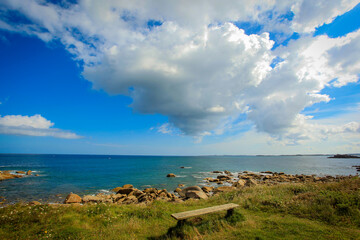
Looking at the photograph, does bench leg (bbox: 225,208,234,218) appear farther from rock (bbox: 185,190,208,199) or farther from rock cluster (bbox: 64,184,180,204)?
rock cluster (bbox: 64,184,180,204)

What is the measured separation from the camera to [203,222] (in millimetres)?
7898

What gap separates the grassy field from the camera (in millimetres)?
6438

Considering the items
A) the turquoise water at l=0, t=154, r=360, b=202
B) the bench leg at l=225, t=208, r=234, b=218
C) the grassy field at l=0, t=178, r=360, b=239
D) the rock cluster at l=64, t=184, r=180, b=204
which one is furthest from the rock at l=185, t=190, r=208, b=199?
the bench leg at l=225, t=208, r=234, b=218

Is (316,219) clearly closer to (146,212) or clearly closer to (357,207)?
(357,207)

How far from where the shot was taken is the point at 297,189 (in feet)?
41.0

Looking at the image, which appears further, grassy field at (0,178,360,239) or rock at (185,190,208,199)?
rock at (185,190,208,199)

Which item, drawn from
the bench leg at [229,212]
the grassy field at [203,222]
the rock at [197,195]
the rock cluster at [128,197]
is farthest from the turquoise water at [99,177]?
the bench leg at [229,212]

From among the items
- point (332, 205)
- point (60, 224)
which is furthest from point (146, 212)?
point (332, 205)

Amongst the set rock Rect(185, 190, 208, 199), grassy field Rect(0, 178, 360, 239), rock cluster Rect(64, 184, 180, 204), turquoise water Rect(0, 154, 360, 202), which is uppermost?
grassy field Rect(0, 178, 360, 239)

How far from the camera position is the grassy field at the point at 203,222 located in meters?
6.44

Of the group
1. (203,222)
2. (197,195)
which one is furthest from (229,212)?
(197,195)

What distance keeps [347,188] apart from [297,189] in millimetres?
2794

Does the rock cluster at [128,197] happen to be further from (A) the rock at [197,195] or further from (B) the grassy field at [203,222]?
(B) the grassy field at [203,222]

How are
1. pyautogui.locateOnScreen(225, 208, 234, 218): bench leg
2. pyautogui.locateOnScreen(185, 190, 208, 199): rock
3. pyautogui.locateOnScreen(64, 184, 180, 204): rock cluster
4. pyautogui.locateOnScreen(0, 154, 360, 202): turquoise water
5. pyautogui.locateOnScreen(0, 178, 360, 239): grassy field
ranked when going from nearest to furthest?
pyautogui.locateOnScreen(0, 178, 360, 239): grassy field → pyautogui.locateOnScreen(225, 208, 234, 218): bench leg → pyautogui.locateOnScreen(64, 184, 180, 204): rock cluster → pyautogui.locateOnScreen(185, 190, 208, 199): rock → pyautogui.locateOnScreen(0, 154, 360, 202): turquoise water
